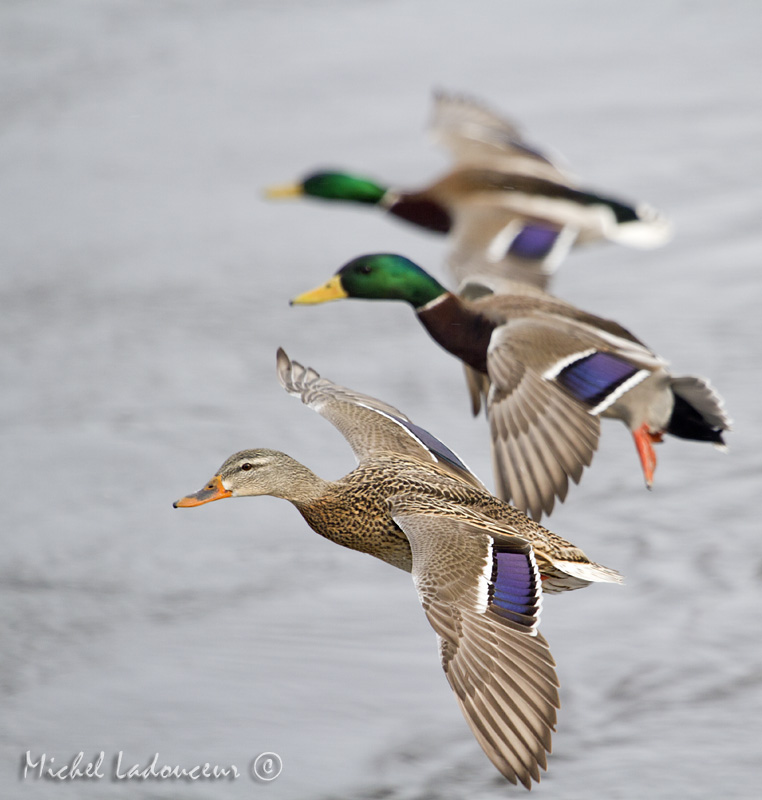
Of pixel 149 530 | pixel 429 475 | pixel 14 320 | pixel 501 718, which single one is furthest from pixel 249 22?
pixel 501 718

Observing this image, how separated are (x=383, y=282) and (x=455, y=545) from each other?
7.97 feet

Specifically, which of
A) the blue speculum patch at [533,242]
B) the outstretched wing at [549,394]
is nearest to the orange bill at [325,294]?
the outstretched wing at [549,394]

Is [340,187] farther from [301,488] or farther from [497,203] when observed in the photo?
[301,488]

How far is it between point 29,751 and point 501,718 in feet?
5.52

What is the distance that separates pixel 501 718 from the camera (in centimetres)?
362

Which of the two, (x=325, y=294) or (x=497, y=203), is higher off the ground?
(x=325, y=294)

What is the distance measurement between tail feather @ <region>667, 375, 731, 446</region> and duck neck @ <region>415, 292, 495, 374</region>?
76cm

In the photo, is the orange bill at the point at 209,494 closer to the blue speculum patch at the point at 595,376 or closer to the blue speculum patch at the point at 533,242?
the blue speculum patch at the point at 595,376

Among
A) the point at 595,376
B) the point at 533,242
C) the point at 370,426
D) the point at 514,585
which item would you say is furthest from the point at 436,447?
the point at 533,242

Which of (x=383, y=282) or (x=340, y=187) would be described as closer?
(x=383, y=282)

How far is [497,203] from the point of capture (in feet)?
26.1

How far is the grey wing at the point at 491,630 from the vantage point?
3588mm

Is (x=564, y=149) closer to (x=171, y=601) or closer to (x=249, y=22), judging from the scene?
(x=249, y=22)

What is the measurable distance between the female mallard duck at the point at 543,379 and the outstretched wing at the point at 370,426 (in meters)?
A: 0.21
